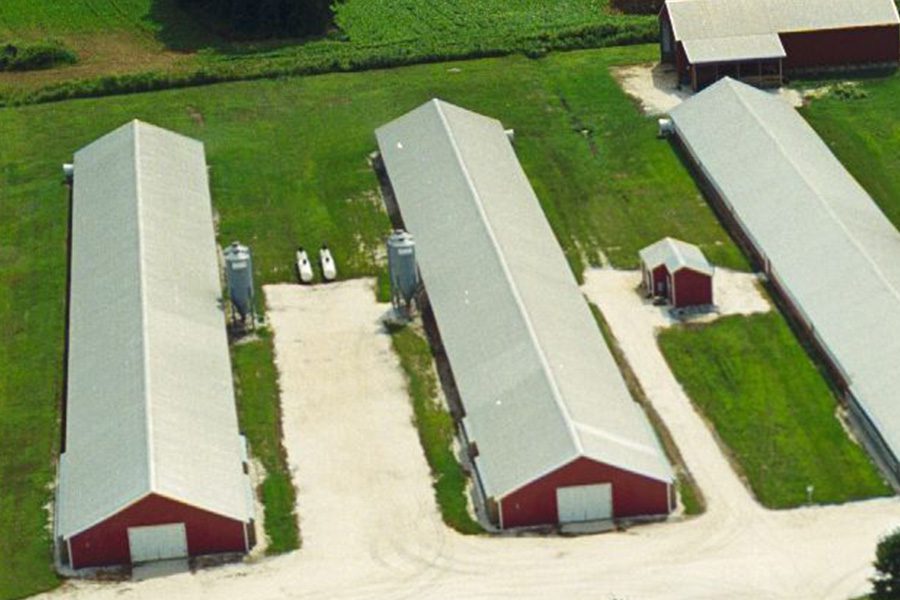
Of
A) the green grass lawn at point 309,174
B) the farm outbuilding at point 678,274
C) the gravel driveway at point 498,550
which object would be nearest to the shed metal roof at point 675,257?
the farm outbuilding at point 678,274

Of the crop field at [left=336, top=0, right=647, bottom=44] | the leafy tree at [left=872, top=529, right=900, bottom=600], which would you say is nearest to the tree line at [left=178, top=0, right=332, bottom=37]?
the crop field at [left=336, top=0, right=647, bottom=44]

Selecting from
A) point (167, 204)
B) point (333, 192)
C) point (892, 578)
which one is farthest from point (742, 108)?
point (892, 578)

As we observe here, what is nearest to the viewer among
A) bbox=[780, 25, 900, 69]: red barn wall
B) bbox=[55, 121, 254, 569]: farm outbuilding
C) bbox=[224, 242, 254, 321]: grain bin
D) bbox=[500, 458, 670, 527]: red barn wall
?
Result: bbox=[55, 121, 254, 569]: farm outbuilding

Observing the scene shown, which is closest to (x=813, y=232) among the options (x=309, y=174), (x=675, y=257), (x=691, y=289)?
(x=691, y=289)

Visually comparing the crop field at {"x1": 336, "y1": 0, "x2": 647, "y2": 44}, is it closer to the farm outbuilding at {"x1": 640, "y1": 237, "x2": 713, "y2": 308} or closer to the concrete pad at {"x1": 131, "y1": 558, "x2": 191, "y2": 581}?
the farm outbuilding at {"x1": 640, "y1": 237, "x2": 713, "y2": 308}

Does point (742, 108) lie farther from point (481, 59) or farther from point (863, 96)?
point (481, 59)

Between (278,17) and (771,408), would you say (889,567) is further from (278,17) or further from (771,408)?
(278,17)

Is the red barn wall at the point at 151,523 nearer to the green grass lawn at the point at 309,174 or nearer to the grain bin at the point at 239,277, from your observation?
the green grass lawn at the point at 309,174
